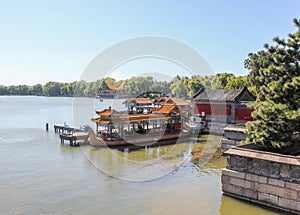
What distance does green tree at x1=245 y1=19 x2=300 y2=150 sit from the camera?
9.74 meters

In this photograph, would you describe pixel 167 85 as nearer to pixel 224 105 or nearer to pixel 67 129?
pixel 224 105

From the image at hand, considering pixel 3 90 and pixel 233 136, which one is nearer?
pixel 233 136

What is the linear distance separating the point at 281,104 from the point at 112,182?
734 centimetres

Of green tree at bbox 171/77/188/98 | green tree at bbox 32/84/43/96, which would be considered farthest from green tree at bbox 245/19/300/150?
green tree at bbox 32/84/43/96

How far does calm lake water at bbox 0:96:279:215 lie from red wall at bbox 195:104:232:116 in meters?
6.69

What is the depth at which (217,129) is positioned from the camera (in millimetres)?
26359

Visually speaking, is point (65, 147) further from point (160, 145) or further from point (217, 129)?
point (217, 129)

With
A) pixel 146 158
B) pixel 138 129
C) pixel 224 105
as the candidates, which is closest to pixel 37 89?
pixel 138 129

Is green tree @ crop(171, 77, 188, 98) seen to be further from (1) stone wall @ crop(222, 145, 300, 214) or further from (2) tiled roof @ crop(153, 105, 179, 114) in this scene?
(1) stone wall @ crop(222, 145, 300, 214)

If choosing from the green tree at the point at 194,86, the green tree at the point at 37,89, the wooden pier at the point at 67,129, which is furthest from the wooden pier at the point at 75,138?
the green tree at the point at 37,89

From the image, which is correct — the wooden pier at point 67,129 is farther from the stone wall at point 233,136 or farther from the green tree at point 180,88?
the green tree at point 180,88

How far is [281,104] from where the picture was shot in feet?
33.0

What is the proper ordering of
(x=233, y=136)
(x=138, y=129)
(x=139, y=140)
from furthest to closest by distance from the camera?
(x=138, y=129) < (x=139, y=140) < (x=233, y=136)

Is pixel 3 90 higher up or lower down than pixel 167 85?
higher up
